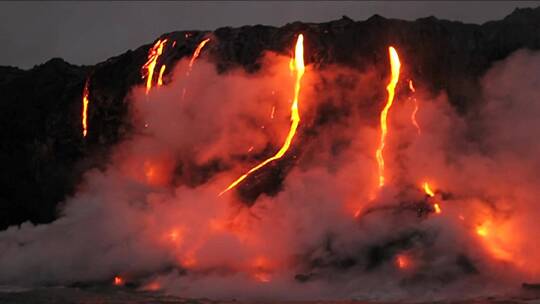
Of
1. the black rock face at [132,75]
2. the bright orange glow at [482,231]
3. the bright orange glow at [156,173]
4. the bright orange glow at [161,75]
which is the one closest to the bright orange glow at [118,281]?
the bright orange glow at [156,173]

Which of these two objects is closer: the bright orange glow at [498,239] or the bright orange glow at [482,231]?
the bright orange glow at [498,239]

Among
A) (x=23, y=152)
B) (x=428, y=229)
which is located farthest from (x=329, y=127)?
(x=23, y=152)

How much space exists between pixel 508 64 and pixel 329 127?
23.6 feet

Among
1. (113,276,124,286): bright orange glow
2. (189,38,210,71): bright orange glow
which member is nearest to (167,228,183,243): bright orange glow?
(113,276,124,286): bright orange glow

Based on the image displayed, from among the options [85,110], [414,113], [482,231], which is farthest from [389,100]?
[85,110]

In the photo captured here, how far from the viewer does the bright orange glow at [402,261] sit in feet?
70.8

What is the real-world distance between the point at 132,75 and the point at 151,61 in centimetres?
103

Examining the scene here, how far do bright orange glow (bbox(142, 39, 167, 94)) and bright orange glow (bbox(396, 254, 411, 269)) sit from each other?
13.4 metres

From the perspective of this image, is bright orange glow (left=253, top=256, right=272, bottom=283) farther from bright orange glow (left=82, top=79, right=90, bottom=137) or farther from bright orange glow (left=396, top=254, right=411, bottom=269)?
bright orange glow (left=82, top=79, right=90, bottom=137)

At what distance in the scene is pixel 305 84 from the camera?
91.7ft

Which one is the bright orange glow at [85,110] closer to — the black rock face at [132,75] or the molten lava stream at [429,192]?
the black rock face at [132,75]

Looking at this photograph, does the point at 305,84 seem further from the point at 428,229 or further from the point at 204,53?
the point at 428,229

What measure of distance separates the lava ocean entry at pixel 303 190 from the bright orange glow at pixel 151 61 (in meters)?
0.10

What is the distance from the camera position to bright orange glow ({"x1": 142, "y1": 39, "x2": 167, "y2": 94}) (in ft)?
99.9
